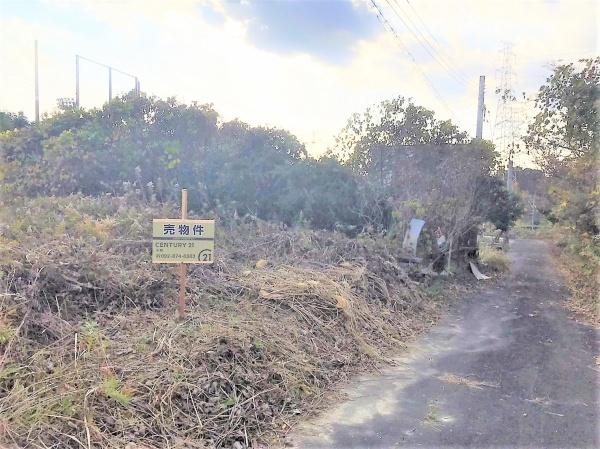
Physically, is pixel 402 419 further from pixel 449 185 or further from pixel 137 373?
pixel 449 185

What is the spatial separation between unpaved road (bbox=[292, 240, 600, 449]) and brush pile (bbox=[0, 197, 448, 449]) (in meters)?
0.38

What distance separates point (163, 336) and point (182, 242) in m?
0.97

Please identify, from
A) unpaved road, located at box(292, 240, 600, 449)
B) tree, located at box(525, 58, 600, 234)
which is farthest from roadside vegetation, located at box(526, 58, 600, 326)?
unpaved road, located at box(292, 240, 600, 449)

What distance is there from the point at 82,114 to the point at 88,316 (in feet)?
33.3

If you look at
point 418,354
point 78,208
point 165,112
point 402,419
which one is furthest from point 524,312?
point 165,112

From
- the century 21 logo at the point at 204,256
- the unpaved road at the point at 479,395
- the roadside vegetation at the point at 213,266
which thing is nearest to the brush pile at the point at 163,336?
the roadside vegetation at the point at 213,266

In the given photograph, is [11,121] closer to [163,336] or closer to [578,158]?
[163,336]

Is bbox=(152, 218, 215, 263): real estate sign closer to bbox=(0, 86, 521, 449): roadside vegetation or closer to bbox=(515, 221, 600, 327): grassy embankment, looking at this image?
bbox=(0, 86, 521, 449): roadside vegetation

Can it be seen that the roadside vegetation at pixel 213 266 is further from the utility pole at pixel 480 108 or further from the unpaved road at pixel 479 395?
the utility pole at pixel 480 108

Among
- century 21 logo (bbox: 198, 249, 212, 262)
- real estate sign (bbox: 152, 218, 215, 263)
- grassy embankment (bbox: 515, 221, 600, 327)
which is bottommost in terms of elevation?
grassy embankment (bbox: 515, 221, 600, 327)

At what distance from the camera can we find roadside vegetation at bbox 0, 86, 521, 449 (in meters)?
3.68

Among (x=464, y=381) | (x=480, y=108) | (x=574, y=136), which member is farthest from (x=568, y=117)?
(x=464, y=381)

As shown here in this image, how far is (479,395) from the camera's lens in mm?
4641

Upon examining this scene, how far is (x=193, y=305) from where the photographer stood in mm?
→ 5469
